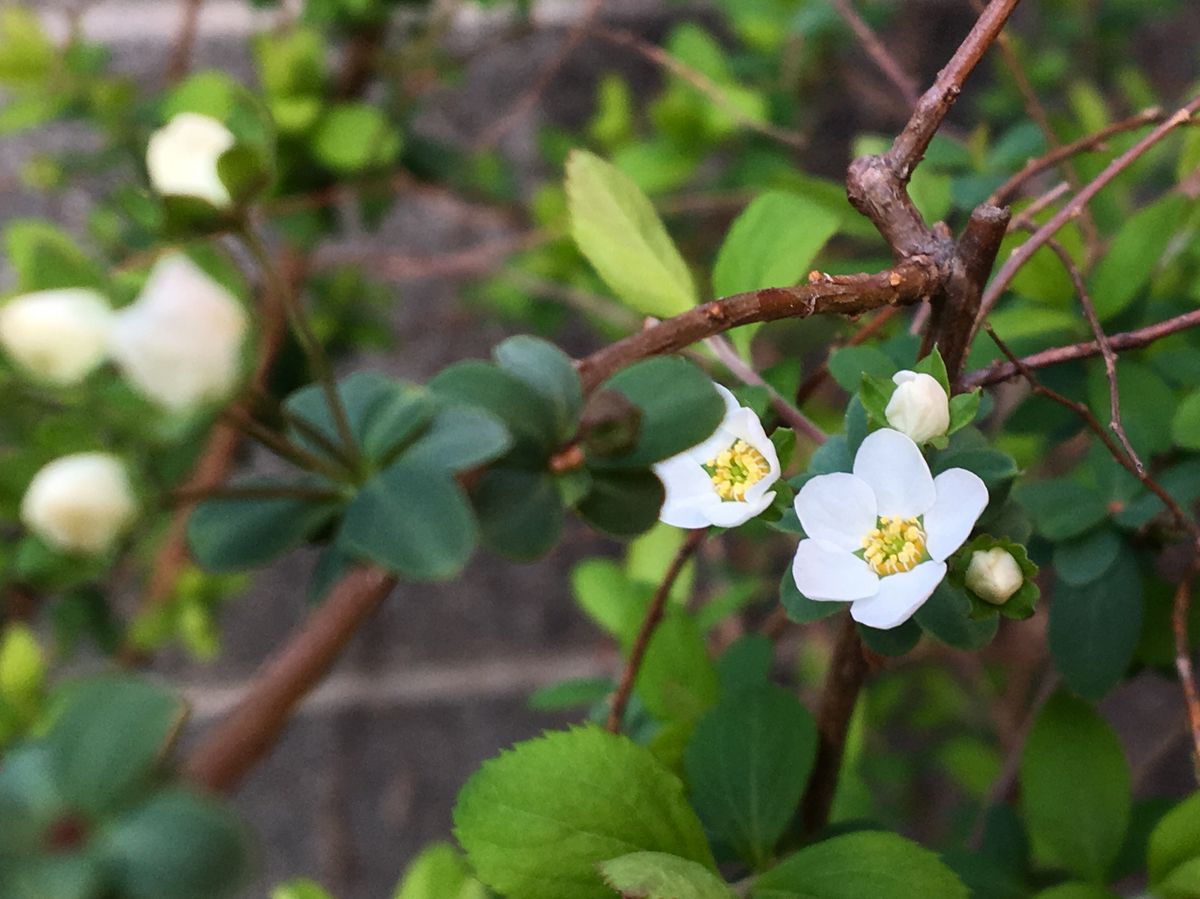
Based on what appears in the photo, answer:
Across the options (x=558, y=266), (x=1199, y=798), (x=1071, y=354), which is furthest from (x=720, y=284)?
(x=558, y=266)

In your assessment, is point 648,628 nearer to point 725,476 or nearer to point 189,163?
point 725,476

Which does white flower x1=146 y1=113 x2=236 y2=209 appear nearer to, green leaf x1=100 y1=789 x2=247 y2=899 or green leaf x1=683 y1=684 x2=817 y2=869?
green leaf x1=100 y1=789 x2=247 y2=899

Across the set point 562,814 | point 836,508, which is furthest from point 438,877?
point 836,508

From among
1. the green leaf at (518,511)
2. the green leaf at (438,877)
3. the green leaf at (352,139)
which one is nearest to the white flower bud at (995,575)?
the green leaf at (518,511)

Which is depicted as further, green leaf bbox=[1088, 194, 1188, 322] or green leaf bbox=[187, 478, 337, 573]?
Result: green leaf bbox=[1088, 194, 1188, 322]

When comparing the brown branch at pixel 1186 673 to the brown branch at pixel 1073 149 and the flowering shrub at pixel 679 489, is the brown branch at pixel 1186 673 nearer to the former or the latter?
the flowering shrub at pixel 679 489

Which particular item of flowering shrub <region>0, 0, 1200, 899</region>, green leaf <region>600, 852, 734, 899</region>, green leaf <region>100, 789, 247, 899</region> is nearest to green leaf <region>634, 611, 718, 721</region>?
flowering shrub <region>0, 0, 1200, 899</region>
